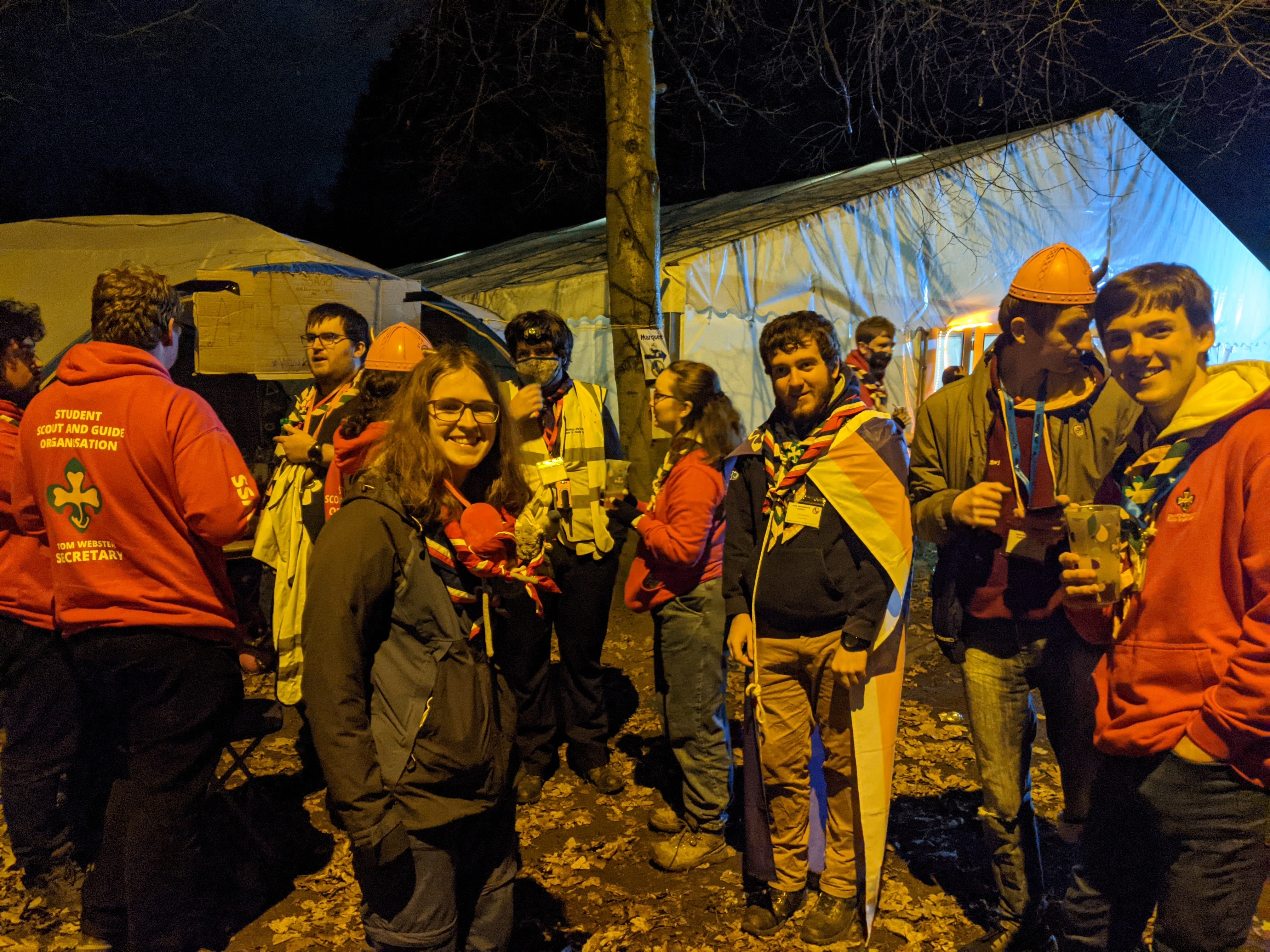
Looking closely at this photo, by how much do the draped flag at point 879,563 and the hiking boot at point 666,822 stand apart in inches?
41.3

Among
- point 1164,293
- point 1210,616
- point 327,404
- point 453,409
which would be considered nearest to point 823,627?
point 1210,616

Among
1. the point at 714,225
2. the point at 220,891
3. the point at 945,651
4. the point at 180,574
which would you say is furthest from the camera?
the point at 714,225

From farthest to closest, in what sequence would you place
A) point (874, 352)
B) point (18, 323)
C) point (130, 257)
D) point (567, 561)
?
point (130, 257) → point (874, 352) → point (567, 561) → point (18, 323)

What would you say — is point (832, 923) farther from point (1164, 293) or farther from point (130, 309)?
point (130, 309)

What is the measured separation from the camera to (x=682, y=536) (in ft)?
11.1

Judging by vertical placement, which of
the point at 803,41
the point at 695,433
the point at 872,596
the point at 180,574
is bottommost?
A: the point at 872,596

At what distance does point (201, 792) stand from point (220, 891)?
101 centimetres

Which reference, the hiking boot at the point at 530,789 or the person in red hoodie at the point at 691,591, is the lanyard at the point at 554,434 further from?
the hiking boot at the point at 530,789

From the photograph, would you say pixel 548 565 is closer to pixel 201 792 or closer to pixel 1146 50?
pixel 201 792

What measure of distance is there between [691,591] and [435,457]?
5.90 ft

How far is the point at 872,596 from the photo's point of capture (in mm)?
2811

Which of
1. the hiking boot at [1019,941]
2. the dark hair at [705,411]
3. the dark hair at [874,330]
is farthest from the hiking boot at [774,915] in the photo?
the dark hair at [874,330]

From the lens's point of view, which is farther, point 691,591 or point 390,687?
point 691,591

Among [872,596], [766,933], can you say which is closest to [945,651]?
[872,596]
